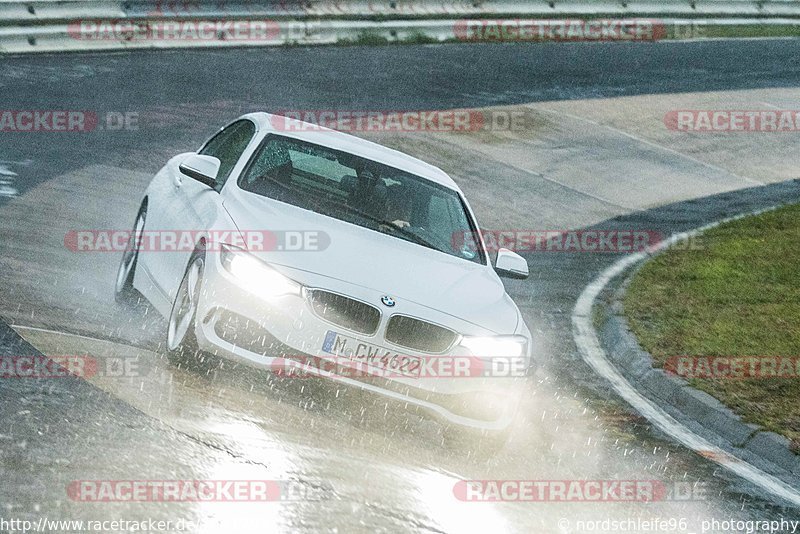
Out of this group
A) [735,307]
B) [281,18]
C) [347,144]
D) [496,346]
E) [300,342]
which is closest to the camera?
[300,342]

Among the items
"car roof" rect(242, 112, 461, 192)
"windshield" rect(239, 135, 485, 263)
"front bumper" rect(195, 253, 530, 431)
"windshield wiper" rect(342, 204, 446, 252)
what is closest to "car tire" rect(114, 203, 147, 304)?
"car roof" rect(242, 112, 461, 192)

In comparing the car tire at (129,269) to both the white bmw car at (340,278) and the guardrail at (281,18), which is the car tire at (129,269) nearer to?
the white bmw car at (340,278)

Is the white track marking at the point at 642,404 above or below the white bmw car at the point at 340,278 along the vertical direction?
below

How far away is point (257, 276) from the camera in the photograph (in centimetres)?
707

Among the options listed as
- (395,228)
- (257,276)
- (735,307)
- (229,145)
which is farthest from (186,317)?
(735,307)

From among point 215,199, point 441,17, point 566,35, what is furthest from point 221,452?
point 566,35

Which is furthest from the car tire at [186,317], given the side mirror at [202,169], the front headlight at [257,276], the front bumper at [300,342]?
the side mirror at [202,169]

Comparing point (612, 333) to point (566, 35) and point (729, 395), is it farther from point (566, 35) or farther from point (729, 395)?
point (566, 35)

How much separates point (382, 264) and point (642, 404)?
301 cm

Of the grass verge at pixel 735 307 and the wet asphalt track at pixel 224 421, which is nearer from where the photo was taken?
the wet asphalt track at pixel 224 421

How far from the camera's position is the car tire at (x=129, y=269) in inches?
365

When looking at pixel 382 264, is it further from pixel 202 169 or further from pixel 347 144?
pixel 347 144

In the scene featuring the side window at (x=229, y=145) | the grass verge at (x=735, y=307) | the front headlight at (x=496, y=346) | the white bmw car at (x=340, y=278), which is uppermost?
the side window at (x=229, y=145)

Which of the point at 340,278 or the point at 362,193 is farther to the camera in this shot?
the point at 362,193
